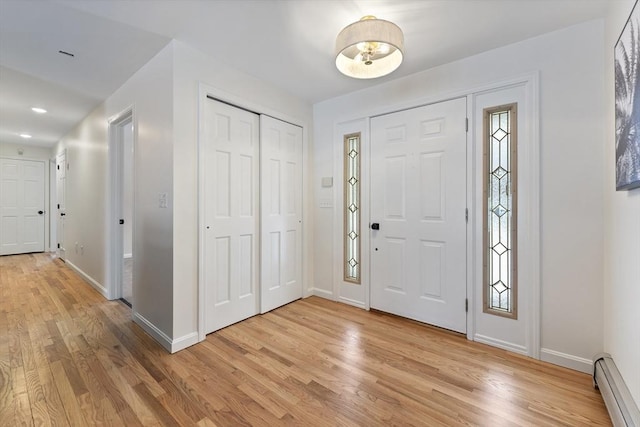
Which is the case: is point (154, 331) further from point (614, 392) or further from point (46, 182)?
point (46, 182)

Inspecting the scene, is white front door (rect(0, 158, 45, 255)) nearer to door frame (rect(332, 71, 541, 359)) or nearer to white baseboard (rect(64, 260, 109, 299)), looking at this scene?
white baseboard (rect(64, 260, 109, 299))

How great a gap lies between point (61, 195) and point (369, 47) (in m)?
6.22

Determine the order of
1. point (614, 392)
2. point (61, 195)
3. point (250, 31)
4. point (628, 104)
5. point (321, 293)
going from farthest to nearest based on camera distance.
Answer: point (61, 195) → point (321, 293) → point (250, 31) → point (614, 392) → point (628, 104)

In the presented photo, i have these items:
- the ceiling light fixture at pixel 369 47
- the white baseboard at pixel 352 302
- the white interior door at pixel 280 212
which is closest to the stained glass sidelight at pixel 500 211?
the ceiling light fixture at pixel 369 47

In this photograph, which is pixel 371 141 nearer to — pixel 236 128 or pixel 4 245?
pixel 236 128

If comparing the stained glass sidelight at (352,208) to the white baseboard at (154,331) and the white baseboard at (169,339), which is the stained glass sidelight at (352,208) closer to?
the white baseboard at (169,339)

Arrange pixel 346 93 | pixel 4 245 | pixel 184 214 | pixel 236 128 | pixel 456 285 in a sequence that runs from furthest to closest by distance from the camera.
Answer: pixel 4 245 → pixel 346 93 → pixel 236 128 → pixel 456 285 → pixel 184 214

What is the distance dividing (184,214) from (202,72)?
1189mm

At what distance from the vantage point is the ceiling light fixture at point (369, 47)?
1.56m

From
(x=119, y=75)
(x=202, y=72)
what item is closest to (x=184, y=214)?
(x=202, y=72)

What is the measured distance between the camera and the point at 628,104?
128 cm

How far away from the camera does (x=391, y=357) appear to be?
1999 millimetres

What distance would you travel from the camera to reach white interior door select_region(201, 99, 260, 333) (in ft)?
7.65

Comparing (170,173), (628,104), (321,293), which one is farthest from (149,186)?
(628,104)
